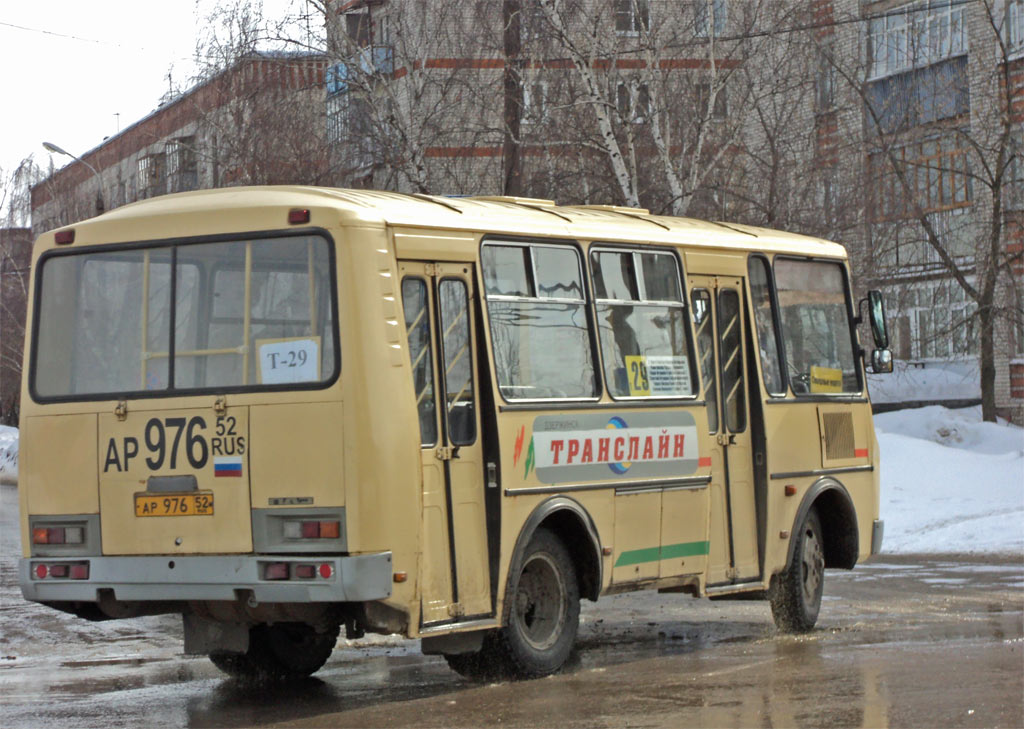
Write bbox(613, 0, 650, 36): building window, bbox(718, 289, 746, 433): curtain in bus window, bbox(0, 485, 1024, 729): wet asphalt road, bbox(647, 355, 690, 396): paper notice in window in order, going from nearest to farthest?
bbox(0, 485, 1024, 729): wet asphalt road → bbox(647, 355, 690, 396): paper notice in window → bbox(718, 289, 746, 433): curtain in bus window → bbox(613, 0, 650, 36): building window

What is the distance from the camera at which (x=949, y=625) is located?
39.3 ft

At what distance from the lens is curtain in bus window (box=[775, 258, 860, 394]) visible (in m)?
12.6

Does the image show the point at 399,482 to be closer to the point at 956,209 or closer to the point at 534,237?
the point at 534,237

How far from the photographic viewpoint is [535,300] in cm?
998

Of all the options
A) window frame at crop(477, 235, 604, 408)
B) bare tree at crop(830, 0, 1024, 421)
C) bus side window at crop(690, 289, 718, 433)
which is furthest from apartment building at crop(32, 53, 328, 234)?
window frame at crop(477, 235, 604, 408)

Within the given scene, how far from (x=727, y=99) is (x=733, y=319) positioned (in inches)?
581

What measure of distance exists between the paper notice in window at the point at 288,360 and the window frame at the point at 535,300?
1.21m

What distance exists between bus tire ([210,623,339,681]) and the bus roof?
8.73 feet

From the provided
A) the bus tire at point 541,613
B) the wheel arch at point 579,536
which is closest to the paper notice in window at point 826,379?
the wheel arch at point 579,536

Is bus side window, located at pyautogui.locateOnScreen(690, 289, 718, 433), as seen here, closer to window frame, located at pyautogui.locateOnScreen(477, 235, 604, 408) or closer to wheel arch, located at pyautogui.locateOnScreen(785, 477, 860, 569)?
window frame, located at pyautogui.locateOnScreen(477, 235, 604, 408)

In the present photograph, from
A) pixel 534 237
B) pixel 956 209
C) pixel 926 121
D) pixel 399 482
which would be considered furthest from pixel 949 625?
pixel 956 209

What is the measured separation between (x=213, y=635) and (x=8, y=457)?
127 feet

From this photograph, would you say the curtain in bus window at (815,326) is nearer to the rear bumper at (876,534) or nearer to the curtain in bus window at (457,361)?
the rear bumper at (876,534)

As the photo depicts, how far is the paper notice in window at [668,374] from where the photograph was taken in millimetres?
10898
